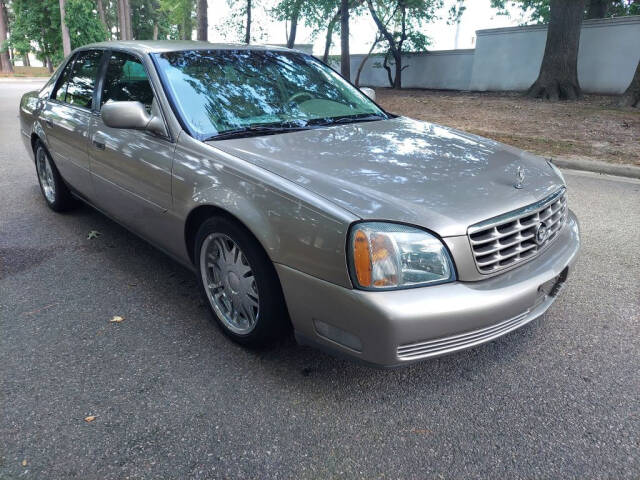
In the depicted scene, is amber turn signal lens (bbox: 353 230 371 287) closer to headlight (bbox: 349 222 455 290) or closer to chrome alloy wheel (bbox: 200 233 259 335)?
headlight (bbox: 349 222 455 290)

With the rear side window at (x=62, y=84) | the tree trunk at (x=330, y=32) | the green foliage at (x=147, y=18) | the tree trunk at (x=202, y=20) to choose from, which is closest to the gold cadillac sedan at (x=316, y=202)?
the rear side window at (x=62, y=84)

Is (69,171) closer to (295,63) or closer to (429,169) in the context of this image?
(295,63)

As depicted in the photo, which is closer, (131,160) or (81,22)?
(131,160)

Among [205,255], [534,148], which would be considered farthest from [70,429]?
[534,148]

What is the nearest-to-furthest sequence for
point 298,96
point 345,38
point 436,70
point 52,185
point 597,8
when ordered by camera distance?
point 298,96 < point 52,185 < point 597,8 < point 345,38 < point 436,70

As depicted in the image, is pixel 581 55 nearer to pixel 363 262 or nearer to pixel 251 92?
pixel 251 92

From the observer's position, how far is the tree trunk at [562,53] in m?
13.0

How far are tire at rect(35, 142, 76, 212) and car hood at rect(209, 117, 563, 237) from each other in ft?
8.79

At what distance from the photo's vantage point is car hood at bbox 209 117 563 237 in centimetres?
213

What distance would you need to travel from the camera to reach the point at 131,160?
3186mm

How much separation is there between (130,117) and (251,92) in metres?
0.76

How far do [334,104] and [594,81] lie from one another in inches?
568

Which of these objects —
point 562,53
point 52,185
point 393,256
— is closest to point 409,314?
point 393,256

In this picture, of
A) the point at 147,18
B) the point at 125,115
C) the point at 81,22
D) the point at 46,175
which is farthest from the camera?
the point at 147,18
